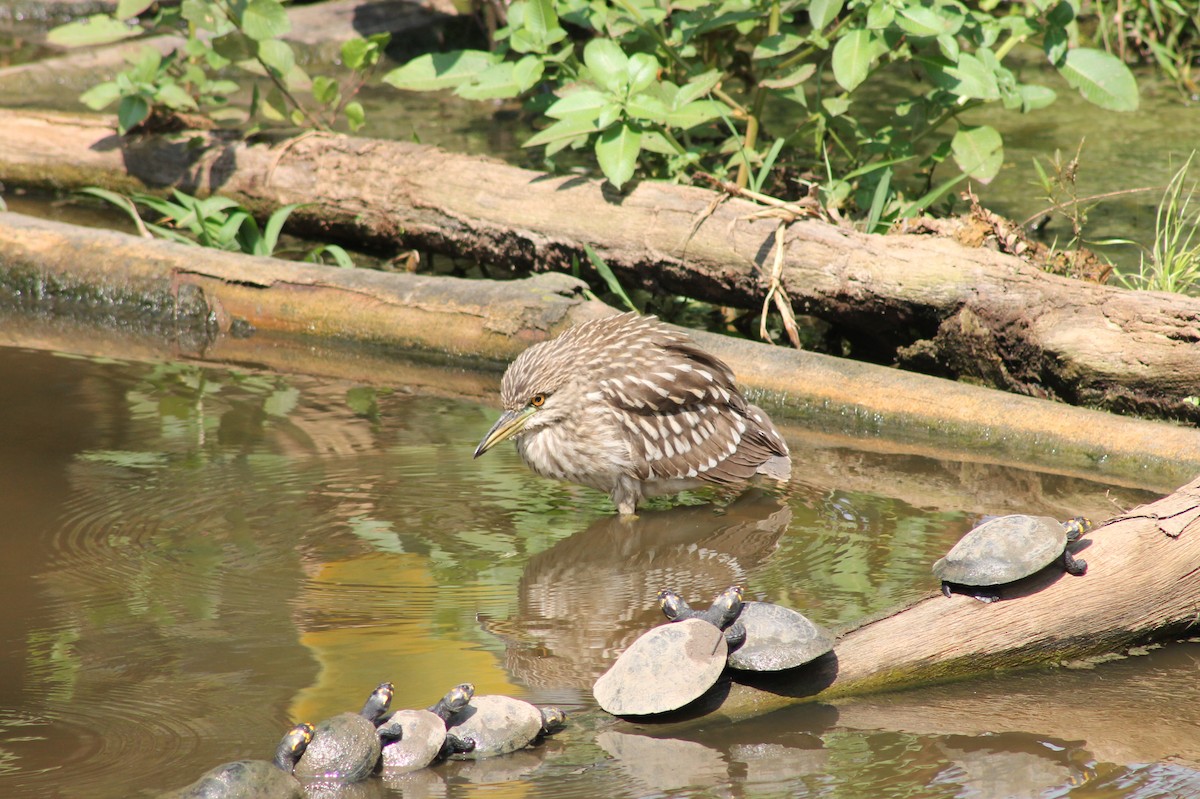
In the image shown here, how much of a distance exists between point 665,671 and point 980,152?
4.32m

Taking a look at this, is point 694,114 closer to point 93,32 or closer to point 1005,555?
point 1005,555

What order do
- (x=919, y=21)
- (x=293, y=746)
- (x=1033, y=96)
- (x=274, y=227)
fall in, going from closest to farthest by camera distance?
(x=293, y=746) < (x=919, y=21) < (x=1033, y=96) < (x=274, y=227)

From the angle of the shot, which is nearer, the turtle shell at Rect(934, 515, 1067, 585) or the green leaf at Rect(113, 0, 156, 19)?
the turtle shell at Rect(934, 515, 1067, 585)

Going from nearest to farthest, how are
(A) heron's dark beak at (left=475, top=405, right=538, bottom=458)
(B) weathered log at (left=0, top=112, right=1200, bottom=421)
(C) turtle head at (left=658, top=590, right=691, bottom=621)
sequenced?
1. (C) turtle head at (left=658, top=590, right=691, bottom=621)
2. (A) heron's dark beak at (left=475, top=405, right=538, bottom=458)
3. (B) weathered log at (left=0, top=112, right=1200, bottom=421)

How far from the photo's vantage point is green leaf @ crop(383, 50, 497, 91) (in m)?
7.37

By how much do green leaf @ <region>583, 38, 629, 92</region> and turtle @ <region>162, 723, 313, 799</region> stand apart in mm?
4256

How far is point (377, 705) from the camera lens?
3248 millimetres

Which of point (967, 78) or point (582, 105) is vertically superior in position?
point (967, 78)

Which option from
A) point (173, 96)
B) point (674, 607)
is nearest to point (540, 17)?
point (173, 96)

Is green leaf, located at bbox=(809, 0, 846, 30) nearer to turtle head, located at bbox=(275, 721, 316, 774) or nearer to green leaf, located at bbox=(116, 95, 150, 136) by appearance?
green leaf, located at bbox=(116, 95, 150, 136)

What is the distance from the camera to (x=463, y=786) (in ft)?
10.4

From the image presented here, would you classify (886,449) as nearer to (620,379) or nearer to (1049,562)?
(620,379)

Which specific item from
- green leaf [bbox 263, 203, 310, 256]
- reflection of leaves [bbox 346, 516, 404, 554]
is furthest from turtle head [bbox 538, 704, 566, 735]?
green leaf [bbox 263, 203, 310, 256]

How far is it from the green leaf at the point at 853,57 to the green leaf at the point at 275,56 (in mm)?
3365
